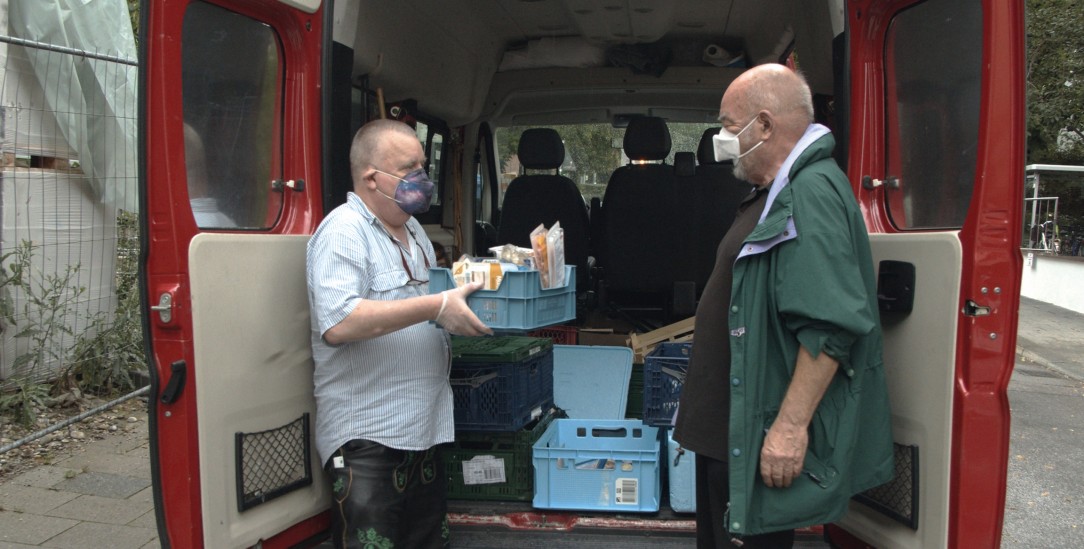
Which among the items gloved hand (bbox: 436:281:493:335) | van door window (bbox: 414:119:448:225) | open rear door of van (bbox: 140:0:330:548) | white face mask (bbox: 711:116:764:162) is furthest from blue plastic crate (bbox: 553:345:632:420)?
white face mask (bbox: 711:116:764:162)

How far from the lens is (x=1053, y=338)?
12000 mm

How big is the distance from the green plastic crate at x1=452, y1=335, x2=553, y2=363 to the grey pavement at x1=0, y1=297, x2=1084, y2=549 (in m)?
1.99

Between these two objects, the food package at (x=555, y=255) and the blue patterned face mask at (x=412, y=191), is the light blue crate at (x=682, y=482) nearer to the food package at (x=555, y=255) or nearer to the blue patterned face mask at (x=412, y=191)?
the food package at (x=555, y=255)

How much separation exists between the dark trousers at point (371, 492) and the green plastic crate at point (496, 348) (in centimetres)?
74

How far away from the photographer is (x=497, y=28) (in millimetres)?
5621

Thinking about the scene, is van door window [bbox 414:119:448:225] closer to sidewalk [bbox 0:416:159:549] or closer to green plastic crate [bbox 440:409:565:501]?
green plastic crate [bbox 440:409:565:501]

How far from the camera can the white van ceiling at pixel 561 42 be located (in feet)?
13.3

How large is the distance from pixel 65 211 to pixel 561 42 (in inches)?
147

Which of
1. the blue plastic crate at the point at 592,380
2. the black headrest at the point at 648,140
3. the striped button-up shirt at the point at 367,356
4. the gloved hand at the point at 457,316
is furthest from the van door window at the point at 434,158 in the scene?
the gloved hand at the point at 457,316

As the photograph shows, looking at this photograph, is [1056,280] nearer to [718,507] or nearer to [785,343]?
[718,507]

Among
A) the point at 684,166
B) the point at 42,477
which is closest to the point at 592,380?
the point at 684,166

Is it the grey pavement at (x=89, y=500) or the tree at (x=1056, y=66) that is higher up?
the tree at (x=1056, y=66)

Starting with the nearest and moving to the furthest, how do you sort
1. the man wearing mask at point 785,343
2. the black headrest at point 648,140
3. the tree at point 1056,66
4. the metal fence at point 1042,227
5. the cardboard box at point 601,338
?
the man wearing mask at point 785,343
the cardboard box at point 601,338
the black headrest at point 648,140
the tree at point 1056,66
the metal fence at point 1042,227

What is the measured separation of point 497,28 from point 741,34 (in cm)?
164
